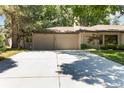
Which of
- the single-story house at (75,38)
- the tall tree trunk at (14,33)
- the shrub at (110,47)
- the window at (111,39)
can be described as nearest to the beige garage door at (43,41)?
the single-story house at (75,38)

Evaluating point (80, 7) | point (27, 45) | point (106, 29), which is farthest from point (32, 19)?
point (80, 7)

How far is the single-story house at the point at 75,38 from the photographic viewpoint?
2453 centimetres

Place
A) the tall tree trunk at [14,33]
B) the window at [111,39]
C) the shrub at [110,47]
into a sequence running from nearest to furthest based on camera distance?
1. the shrub at [110,47]
2. the window at [111,39]
3. the tall tree trunk at [14,33]

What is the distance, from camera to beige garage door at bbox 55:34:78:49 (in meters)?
25.1

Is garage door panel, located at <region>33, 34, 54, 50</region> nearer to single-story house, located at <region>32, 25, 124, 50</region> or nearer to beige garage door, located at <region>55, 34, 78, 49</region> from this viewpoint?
single-story house, located at <region>32, 25, 124, 50</region>

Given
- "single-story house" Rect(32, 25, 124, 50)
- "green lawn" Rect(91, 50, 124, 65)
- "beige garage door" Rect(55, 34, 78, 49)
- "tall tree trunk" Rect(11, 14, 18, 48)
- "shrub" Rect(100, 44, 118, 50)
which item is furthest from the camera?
"beige garage door" Rect(55, 34, 78, 49)

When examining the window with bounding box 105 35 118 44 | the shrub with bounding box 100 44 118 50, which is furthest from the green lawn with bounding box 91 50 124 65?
the window with bounding box 105 35 118 44

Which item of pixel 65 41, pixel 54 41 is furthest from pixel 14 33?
pixel 65 41

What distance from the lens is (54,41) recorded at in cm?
2503

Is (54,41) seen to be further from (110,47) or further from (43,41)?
(110,47)

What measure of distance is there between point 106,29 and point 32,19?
26.1 ft

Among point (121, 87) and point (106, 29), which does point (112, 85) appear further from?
point (106, 29)

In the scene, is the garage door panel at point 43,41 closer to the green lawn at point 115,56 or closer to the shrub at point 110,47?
the shrub at point 110,47
